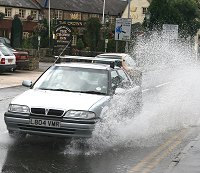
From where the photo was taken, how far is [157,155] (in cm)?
873

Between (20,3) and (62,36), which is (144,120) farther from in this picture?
(20,3)

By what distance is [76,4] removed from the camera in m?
79.0

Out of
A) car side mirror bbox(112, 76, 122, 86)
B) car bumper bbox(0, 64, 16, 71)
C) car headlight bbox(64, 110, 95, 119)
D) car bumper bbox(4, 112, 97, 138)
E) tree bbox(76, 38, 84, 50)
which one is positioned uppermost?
car side mirror bbox(112, 76, 122, 86)

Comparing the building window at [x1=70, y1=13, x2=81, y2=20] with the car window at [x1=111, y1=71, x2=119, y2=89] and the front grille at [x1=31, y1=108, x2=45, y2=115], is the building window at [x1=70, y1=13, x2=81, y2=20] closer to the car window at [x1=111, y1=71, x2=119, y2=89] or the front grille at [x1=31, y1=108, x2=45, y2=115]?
the car window at [x1=111, y1=71, x2=119, y2=89]

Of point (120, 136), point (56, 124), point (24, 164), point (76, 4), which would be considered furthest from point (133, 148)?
point (76, 4)

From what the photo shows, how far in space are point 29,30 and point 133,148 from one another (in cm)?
6444

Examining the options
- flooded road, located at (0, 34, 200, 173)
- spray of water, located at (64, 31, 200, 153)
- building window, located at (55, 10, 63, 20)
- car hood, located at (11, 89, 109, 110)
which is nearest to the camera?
flooded road, located at (0, 34, 200, 173)

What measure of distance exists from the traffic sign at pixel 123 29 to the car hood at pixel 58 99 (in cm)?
2952

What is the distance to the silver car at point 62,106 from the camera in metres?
8.61

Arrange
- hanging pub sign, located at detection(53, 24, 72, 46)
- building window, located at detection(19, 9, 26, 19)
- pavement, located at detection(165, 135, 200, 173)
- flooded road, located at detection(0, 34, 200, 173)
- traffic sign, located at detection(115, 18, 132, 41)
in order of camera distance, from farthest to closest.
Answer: building window, located at detection(19, 9, 26, 19) < traffic sign, located at detection(115, 18, 132, 41) < hanging pub sign, located at detection(53, 24, 72, 46) < flooded road, located at detection(0, 34, 200, 173) < pavement, located at detection(165, 135, 200, 173)

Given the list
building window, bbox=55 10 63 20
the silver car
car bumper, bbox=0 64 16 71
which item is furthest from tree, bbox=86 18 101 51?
the silver car

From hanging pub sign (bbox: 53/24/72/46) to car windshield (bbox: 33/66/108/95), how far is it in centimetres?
2662

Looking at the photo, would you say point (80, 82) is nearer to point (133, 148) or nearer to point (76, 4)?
point (133, 148)

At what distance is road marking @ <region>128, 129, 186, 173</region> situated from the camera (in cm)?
777
